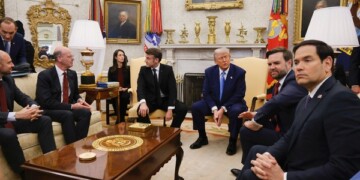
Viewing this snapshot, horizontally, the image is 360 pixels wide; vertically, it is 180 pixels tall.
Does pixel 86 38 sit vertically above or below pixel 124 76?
above

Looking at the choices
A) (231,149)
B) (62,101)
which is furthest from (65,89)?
(231,149)

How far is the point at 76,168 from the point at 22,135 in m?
1.32

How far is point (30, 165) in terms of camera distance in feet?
5.95

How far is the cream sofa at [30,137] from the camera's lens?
8.13ft

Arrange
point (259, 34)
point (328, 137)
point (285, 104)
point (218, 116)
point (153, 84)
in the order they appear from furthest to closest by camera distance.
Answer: point (259, 34) → point (153, 84) → point (218, 116) → point (285, 104) → point (328, 137)

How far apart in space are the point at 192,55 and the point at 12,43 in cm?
348

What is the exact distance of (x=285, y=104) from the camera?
242cm

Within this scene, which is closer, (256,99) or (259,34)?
(256,99)

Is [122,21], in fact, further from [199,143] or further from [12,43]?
[199,143]

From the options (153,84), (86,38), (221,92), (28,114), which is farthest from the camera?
(86,38)

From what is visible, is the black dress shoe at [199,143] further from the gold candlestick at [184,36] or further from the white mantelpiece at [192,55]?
the gold candlestick at [184,36]

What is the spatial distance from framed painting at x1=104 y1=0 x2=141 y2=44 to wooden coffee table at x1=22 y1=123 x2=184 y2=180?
4339 mm

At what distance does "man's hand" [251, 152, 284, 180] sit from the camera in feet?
5.13

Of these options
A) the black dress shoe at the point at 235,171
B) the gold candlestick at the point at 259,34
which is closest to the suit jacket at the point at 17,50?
the black dress shoe at the point at 235,171
